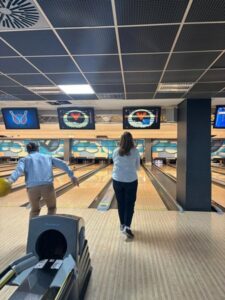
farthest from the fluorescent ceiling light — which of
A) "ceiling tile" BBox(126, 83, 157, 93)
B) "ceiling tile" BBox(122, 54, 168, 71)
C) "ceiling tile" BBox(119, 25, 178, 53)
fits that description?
"ceiling tile" BBox(119, 25, 178, 53)

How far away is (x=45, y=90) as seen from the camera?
483cm

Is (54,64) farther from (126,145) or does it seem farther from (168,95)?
(168,95)

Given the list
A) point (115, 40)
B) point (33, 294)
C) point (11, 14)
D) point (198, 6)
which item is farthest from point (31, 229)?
point (198, 6)

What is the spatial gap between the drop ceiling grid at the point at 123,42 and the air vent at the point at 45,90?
20.0 inches

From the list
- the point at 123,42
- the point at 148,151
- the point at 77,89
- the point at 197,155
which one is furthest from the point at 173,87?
the point at 148,151

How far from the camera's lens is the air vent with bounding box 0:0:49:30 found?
194 cm

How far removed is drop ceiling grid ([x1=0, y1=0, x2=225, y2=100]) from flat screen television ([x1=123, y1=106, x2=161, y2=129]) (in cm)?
200

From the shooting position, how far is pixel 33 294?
1731 mm

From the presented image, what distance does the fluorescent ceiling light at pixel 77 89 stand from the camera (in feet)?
14.8

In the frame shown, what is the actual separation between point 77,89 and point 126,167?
77.9 inches

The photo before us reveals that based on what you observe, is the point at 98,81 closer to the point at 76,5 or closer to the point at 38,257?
the point at 76,5

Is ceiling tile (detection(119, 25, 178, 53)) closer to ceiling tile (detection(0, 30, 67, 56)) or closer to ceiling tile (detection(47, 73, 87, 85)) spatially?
ceiling tile (detection(0, 30, 67, 56))

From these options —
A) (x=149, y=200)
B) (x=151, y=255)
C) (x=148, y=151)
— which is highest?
(x=148, y=151)

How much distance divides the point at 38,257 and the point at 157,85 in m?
3.22
